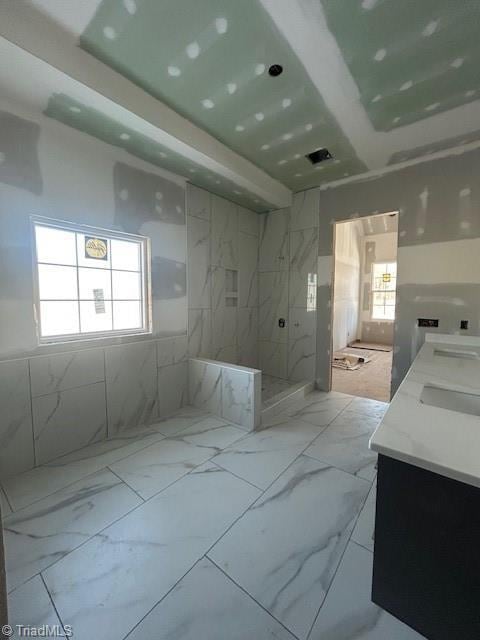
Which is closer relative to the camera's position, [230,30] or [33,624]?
[33,624]

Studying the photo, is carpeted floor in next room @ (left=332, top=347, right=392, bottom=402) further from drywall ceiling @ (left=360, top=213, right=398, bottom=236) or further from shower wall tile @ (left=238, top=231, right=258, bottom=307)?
drywall ceiling @ (left=360, top=213, right=398, bottom=236)

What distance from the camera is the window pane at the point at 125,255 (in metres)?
2.55

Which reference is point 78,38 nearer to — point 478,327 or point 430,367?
point 430,367

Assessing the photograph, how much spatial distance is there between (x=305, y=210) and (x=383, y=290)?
4.98 meters

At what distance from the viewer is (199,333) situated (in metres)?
3.28

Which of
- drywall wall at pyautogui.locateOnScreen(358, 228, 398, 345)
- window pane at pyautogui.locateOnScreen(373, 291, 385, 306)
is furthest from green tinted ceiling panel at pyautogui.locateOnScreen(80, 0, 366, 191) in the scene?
window pane at pyautogui.locateOnScreen(373, 291, 385, 306)

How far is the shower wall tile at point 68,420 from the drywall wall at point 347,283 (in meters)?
4.94

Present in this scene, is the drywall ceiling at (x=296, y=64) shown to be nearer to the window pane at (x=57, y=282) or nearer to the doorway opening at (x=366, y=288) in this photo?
the window pane at (x=57, y=282)

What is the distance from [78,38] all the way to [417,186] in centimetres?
312

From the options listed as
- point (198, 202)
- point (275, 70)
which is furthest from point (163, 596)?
point (198, 202)

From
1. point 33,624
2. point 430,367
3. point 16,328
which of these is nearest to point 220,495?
point 33,624

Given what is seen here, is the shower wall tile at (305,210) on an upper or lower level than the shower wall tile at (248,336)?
upper

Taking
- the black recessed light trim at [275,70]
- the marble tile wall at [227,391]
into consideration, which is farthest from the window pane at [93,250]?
the black recessed light trim at [275,70]

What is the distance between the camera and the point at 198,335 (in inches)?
129
